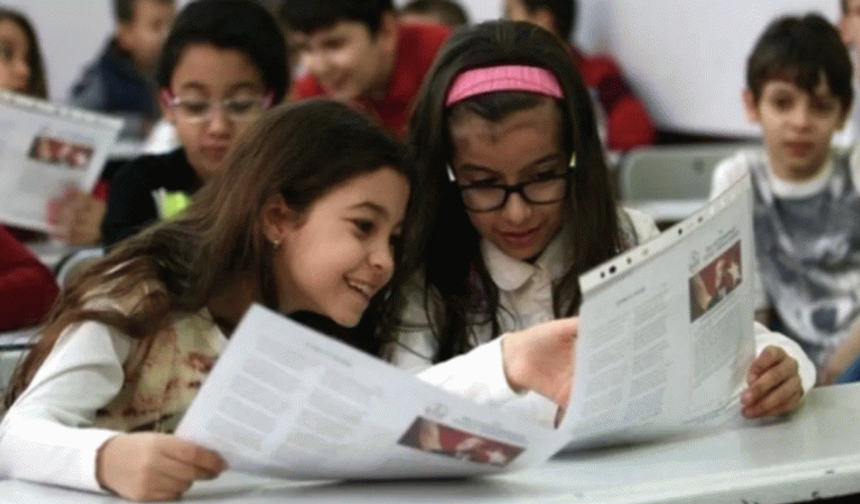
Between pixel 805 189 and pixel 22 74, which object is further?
pixel 22 74

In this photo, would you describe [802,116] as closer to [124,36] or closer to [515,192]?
[515,192]

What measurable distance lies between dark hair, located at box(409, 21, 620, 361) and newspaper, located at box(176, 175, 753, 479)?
40 cm

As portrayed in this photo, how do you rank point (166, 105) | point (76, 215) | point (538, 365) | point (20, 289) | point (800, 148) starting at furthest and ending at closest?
point (76, 215) → point (800, 148) → point (166, 105) → point (20, 289) → point (538, 365)

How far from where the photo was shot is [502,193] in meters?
1.70

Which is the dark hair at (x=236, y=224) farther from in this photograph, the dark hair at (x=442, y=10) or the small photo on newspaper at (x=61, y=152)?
the dark hair at (x=442, y=10)

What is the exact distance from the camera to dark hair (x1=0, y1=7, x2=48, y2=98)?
13.2ft

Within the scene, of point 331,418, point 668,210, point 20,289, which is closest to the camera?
point 331,418

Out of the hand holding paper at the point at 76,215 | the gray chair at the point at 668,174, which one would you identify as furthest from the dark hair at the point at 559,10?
the hand holding paper at the point at 76,215

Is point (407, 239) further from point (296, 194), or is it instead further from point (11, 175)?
point (11, 175)

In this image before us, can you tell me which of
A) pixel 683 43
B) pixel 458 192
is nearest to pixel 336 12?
pixel 458 192

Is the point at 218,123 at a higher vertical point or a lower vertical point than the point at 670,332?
lower

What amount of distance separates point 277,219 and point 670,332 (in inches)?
19.4

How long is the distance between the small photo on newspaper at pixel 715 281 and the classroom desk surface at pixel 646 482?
0.43ft

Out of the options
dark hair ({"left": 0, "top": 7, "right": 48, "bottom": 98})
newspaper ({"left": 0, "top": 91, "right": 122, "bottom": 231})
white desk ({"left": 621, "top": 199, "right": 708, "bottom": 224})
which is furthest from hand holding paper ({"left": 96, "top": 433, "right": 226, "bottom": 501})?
dark hair ({"left": 0, "top": 7, "right": 48, "bottom": 98})
